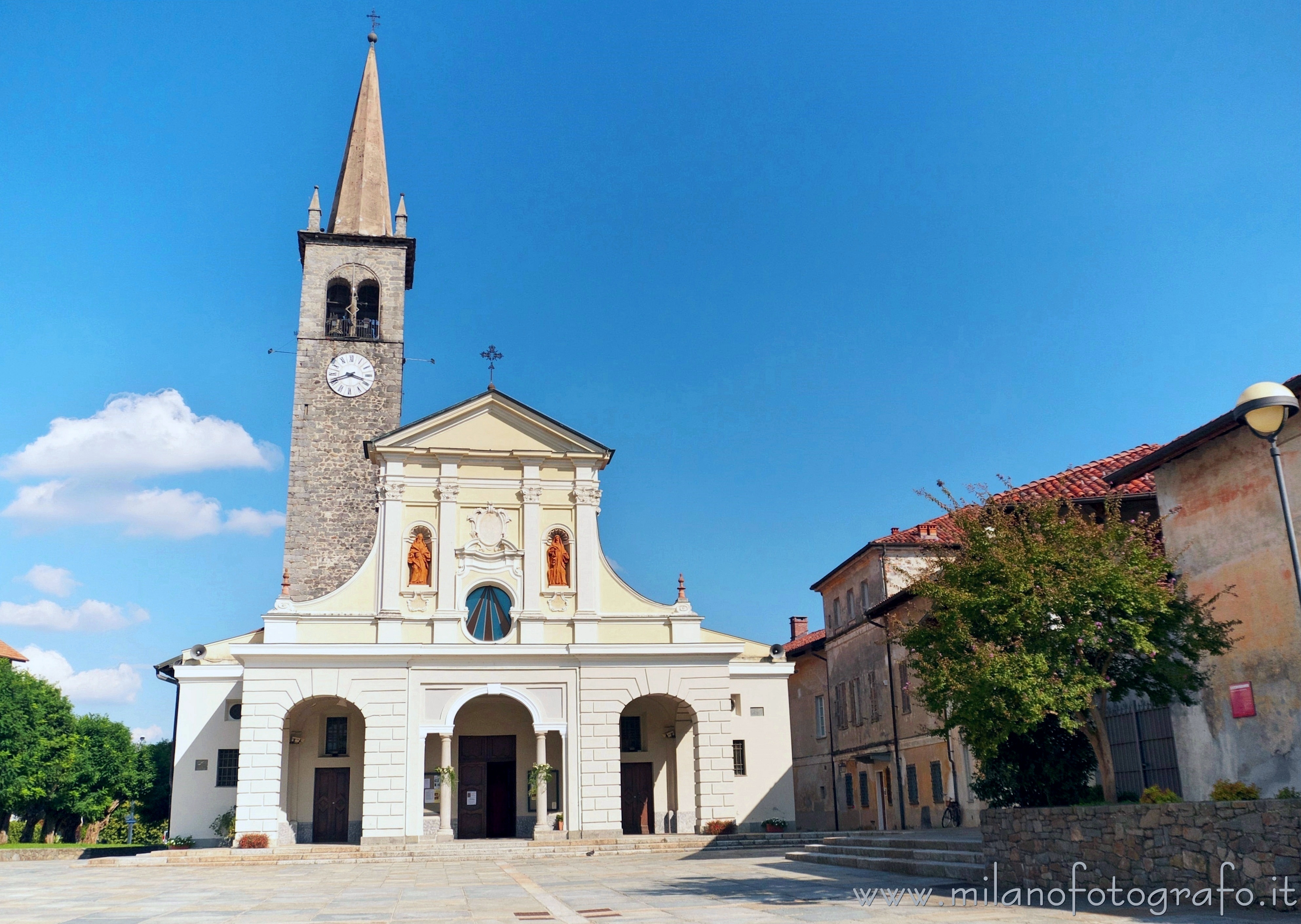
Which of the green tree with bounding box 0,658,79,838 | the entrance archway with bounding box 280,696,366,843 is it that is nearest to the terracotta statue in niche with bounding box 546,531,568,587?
the entrance archway with bounding box 280,696,366,843

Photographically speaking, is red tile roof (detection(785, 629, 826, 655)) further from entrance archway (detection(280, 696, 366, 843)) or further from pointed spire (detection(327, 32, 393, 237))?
pointed spire (detection(327, 32, 393, 237))

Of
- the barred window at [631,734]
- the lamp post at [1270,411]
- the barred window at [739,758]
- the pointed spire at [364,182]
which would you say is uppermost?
the pointed spire at [364,182]

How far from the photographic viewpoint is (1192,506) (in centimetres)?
1625

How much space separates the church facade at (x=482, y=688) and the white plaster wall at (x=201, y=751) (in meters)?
0.05

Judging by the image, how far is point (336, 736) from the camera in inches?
1208

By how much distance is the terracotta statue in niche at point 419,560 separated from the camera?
30.5m


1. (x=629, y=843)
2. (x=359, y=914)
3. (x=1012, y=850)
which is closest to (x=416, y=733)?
(x=629, y=843)

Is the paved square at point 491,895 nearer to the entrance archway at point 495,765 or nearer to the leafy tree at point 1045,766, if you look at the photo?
the leafy tree at point 1045,766

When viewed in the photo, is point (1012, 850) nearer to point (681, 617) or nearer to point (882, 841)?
point (882, 841)

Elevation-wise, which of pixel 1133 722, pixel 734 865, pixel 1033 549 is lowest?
pixel 734 865

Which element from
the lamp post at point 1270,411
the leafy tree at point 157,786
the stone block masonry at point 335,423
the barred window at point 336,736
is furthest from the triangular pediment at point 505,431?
the leafy tree at point 157,786

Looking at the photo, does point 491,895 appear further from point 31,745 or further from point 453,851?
point 31,745


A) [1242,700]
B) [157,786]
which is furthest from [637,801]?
[157,786]

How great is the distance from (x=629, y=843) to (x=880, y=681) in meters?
9.92
